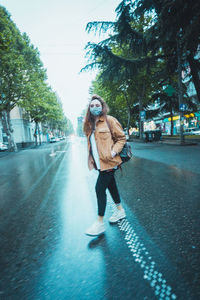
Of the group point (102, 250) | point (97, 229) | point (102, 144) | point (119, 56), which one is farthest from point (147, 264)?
point (119, 56)

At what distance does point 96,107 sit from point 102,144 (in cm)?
54

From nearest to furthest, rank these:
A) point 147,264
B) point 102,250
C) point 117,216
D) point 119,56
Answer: point 147,264 → point 102,250 → point 117,216 → point 119,56

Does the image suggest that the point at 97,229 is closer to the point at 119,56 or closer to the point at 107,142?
the point at 107,142

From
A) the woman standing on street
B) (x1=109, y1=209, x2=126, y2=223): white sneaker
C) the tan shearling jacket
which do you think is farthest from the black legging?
(x1=109, y1=209, x2=126, y2=223): white sneaker

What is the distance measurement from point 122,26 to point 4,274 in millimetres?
15499

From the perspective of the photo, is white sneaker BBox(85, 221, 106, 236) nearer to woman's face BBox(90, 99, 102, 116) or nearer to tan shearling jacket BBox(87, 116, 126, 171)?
tan shearling jacket BBox(87, 116, 126, 171)

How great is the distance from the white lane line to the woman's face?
1.73m

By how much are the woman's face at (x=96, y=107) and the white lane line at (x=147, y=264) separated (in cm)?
173

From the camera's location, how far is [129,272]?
6.23ft

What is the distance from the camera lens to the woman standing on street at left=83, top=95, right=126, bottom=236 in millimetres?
2680

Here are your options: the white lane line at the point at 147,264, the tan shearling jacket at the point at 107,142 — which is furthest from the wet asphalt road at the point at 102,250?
the tan shearling jacket at the point at 107,142

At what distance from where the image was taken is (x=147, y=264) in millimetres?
2000

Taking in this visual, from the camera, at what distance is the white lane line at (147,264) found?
64.1 inches

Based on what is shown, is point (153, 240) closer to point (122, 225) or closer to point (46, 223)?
point (122, 225)
